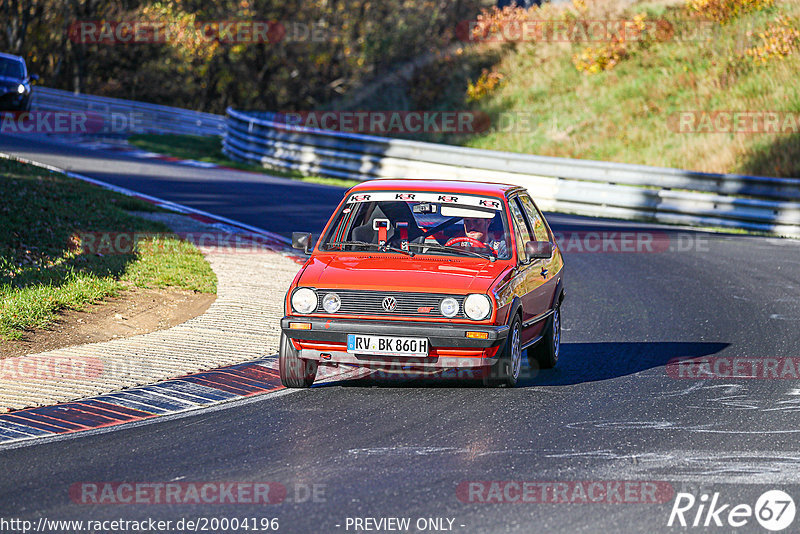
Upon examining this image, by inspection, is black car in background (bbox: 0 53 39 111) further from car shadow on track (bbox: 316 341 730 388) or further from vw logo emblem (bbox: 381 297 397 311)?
vw logo emblem (bbox: 381 297 397 311)

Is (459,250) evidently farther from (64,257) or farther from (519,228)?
(64,257)

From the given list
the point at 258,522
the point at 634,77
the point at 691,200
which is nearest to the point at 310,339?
the point at 258,522

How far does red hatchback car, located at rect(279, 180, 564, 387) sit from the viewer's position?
8117mm

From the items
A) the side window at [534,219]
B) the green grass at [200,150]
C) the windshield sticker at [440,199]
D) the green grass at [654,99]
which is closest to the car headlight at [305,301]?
the windshield sticker at [440,199]

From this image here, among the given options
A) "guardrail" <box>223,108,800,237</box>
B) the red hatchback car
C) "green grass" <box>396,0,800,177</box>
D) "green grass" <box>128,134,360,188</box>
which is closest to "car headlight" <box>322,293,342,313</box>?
the red hatchback car

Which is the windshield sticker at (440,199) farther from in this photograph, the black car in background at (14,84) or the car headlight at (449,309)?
the black car in background at (14,84)

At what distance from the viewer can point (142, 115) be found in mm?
35094

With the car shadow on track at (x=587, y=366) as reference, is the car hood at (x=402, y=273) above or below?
above

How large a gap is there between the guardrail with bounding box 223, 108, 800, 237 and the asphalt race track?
9.66 meters

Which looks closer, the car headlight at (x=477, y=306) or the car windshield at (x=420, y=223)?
the car headlight at (x=477, y=306)

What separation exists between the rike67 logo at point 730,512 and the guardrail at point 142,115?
99.8ft

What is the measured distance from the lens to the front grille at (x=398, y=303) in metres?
8.16

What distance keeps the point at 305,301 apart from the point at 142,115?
1112 inches

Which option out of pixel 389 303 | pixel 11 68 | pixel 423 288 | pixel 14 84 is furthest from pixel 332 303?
pixel 14 84
